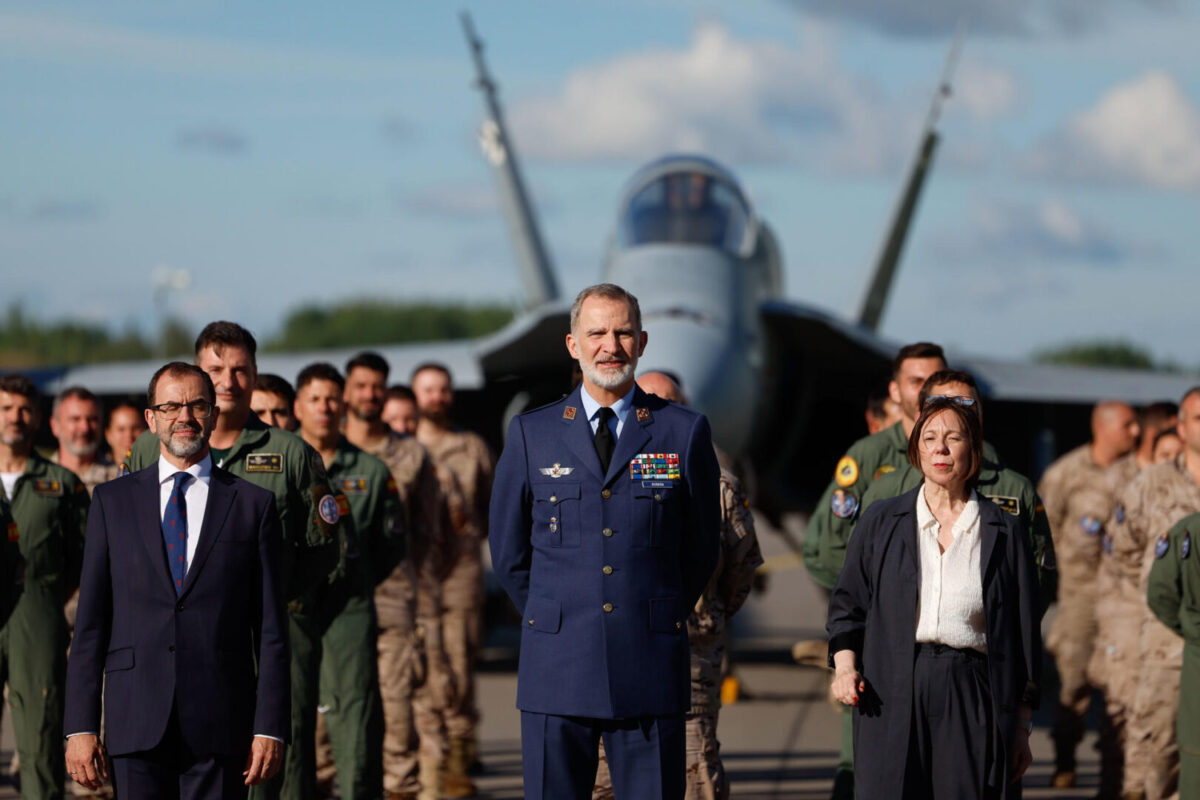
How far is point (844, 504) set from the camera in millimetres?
6008

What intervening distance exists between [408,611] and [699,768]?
2600mm

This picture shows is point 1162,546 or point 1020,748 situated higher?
point 1162,546

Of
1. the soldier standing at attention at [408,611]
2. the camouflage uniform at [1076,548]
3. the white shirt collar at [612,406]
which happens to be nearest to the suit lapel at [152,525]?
the white shirt collar at [612,406]

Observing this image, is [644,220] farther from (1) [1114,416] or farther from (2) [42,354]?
(2) [42,354]

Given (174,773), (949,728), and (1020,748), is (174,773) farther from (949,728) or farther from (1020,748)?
(1020,748)

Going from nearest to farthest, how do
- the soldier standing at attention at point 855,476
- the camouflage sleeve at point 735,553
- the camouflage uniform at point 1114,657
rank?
the camouflage sleeve at point 735,553 < the soldier standing at attention at point 855,476 < the camouflage uniform at point 1114,657

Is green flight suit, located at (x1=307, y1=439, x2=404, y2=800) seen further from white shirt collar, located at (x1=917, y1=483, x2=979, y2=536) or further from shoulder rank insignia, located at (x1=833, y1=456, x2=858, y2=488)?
white shirt collar, located at (x1=917, y1=483, x2=979, y2=536)

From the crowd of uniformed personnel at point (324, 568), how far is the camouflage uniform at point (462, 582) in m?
0.03

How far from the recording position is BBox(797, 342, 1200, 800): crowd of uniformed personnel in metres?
5.90

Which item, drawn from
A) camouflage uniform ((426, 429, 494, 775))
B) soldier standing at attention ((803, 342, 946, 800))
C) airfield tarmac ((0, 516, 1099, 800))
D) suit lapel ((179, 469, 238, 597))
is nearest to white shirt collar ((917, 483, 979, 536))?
soldier standing at attention ((803, 342, 946, 800))

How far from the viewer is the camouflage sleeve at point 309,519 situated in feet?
17.6

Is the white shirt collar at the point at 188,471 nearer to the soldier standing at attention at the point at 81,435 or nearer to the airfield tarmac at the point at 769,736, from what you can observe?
the soldier standing at attention at the point at 81,435

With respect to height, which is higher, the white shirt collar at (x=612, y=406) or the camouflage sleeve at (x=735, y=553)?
the white shirt collar at (x=612, y=406)

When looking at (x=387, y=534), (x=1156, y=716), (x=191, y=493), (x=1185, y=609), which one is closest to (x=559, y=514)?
(x=191, y=493)
